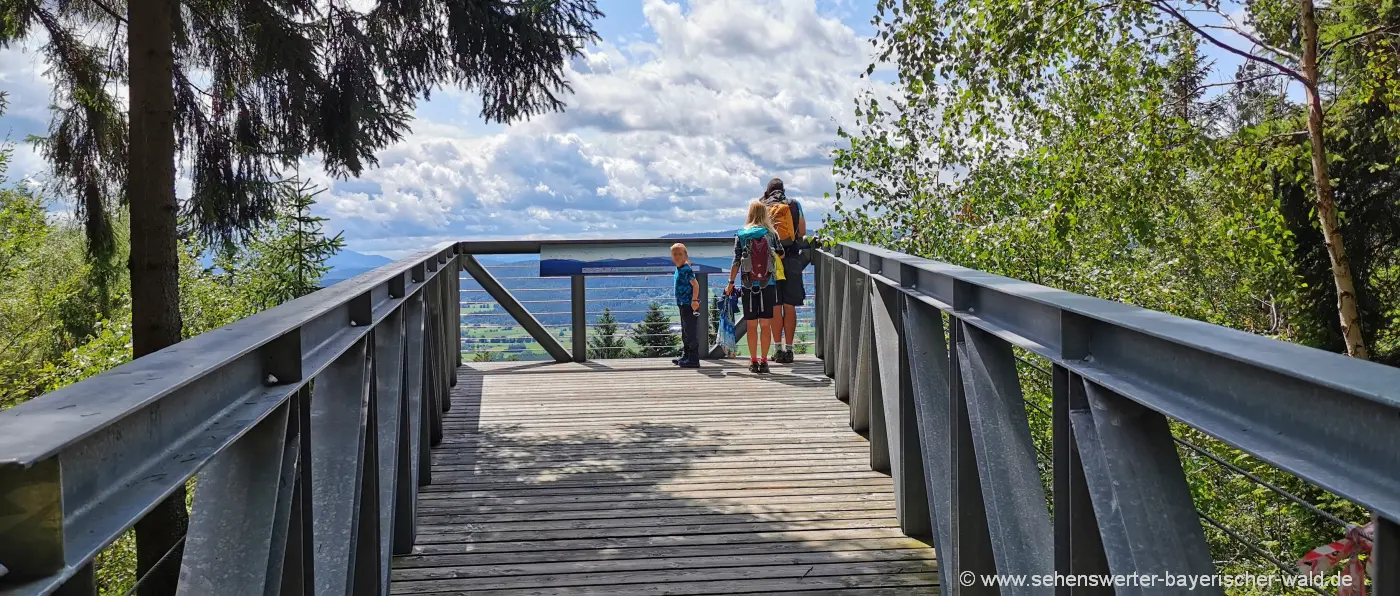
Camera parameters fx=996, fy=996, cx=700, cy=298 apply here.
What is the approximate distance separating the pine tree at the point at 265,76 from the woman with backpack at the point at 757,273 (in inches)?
72.4

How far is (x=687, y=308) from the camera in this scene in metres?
8.51

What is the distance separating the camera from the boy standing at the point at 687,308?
27.6 ft

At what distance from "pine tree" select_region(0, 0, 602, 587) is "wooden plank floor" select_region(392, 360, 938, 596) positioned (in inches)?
91.9

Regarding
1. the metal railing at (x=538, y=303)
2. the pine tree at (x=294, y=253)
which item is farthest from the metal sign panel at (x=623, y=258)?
the pine tree at (x=294, y=253)

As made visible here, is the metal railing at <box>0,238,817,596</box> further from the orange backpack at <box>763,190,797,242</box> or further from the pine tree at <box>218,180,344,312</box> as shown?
the pine tree at <box>218,180,344,312</box>

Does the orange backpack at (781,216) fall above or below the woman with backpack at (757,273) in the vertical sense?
above

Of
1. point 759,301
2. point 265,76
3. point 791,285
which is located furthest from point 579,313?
point 265,76

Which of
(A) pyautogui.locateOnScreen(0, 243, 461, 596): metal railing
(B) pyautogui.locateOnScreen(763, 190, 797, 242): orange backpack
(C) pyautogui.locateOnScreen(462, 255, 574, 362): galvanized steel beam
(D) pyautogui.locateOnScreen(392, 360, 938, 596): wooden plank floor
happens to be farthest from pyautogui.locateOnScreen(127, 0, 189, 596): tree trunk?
(B) pyautogui.locateOnScreen(763, 190, 797, 242): orange backpack

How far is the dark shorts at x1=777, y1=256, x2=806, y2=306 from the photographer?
7.94 metres

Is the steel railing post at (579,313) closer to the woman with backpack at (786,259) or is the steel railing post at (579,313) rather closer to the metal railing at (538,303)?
the metal railing at (538,303)

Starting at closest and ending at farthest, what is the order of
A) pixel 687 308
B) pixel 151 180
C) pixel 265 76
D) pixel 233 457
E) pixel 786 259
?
pixel 233 457 < pixel 151 180 < pixel 265 76 < pixel 786 259 < pixel 687 308

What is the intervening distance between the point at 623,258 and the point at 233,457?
24.3 feet

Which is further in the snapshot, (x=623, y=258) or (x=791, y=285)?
(x=623, y=258)

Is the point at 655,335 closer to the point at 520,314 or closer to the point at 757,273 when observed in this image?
the point at 520,314
